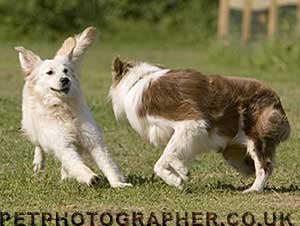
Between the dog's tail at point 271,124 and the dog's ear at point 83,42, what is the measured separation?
1.89 metres

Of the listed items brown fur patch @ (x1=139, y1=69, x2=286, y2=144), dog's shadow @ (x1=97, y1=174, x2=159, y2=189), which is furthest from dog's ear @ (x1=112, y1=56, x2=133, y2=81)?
dog's shadow @ (x1=97, y1=174, x2=159, y2=189)

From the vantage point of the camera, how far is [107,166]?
350 inches

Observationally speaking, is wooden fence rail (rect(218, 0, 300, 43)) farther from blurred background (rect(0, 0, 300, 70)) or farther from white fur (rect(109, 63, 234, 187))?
white fur (rect(109, 63, 234, 187))

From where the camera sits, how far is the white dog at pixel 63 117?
888cm

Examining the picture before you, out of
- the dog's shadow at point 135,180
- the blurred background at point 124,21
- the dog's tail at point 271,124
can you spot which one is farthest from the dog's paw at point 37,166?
the blurred background at point 124,21

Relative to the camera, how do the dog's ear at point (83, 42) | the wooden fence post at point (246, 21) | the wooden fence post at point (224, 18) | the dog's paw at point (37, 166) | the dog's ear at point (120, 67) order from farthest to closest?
the wooden fence post at point (224, 18) → the wooden fence post at point (246, 21) → the dog's paw at point (37, 166) → the dog's ear at point (83, 42) → the dog's ear at point (120, 67)

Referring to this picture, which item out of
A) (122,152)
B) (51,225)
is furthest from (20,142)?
(51,225)

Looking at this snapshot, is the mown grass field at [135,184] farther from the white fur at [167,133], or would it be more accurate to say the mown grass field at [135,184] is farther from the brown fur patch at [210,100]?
the brown fur patch at [210,100]

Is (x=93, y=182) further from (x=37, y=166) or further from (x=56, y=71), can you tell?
(x=37, y=166)

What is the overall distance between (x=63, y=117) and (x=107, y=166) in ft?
1.98

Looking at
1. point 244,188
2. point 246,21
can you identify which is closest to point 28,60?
point 244,188

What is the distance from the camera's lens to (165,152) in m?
8.67

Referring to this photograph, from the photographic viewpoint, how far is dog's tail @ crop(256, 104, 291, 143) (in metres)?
8.78

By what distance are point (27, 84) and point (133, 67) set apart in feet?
3.39
